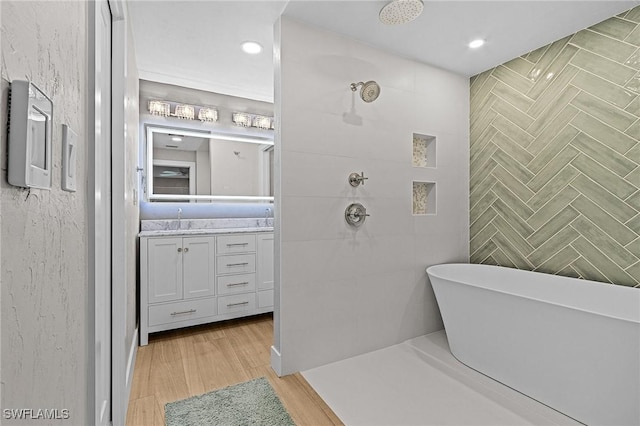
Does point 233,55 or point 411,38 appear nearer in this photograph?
point 411,38

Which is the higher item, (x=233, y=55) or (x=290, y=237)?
(x=233, y=55)

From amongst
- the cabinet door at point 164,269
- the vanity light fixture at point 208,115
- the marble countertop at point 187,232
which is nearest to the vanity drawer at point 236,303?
the cabinet door at point 164,269

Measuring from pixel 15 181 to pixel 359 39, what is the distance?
8.47 feet

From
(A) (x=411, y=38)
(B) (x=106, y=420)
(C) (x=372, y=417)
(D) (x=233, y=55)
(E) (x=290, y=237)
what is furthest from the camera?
(D) (x=233, y=55)

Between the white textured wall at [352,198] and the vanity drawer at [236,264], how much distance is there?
41.1 inches

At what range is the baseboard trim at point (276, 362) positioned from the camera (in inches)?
84.4

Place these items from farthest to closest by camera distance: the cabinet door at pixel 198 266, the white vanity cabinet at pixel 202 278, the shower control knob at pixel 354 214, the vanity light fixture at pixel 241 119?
the vanity light fixture at pixel 241 119, the cabinet door at pixel 198 266, the white vanity cabinet at pixel 202 278, the shower control knob at pixel 354 214

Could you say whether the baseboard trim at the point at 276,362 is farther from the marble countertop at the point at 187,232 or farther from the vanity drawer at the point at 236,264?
the marble countertop at the point at 187,232

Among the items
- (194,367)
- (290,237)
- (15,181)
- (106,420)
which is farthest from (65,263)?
(194,367)

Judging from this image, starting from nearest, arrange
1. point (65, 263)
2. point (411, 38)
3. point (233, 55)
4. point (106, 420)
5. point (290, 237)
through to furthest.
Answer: point (65, 263) < point (106, 420) < point (290, 237) < point (411, 38) < point (233, 55)

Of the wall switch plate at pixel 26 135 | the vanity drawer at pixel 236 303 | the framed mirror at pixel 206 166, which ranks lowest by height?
the vanity drawer at pixel 236 303

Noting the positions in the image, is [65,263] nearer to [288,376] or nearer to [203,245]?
[288,376]

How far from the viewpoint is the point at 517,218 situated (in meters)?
2.75

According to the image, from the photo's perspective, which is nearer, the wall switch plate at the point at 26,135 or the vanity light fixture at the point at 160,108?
the wall switch plate at the point at 26,135
